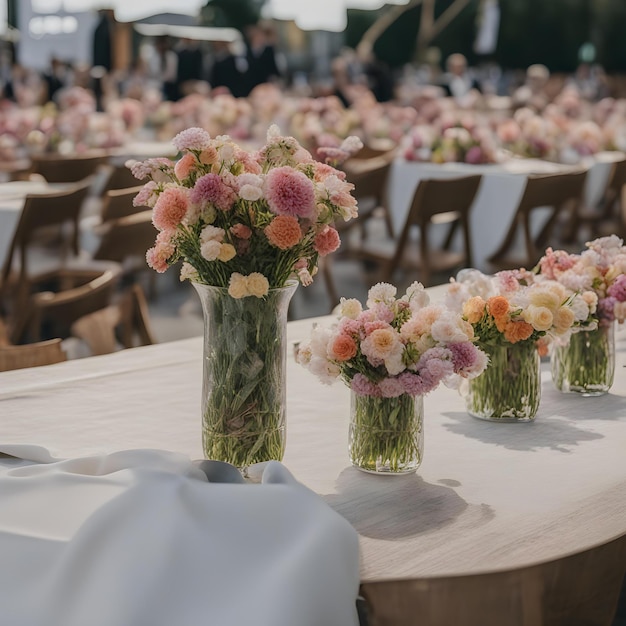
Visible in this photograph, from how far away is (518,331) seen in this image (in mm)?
1744

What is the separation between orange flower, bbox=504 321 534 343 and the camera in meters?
1.74

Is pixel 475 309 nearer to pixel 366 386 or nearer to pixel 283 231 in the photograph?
pixel 366 386

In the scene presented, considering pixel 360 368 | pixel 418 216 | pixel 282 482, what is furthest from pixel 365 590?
pixel 418 216

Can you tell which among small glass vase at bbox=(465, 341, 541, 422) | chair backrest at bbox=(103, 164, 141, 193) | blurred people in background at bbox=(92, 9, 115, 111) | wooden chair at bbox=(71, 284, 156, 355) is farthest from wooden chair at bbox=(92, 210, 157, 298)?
blurred people in background at bbox=(92, 9, 115, 111)

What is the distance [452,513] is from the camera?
1439 mm

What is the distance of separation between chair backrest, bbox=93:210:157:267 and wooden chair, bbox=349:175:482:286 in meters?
1.58

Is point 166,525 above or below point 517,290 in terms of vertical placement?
below

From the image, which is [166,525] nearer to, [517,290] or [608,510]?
[608,510]

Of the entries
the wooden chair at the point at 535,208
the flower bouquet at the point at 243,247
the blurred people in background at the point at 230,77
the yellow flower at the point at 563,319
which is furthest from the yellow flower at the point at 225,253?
the blurred people in background at the point at 230,77

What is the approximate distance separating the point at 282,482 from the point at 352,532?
13 centimetres

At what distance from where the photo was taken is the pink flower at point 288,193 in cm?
142

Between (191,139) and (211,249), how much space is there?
0.14 m

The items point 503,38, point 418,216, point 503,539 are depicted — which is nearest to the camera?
point 503,539

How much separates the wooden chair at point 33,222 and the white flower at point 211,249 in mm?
3004
